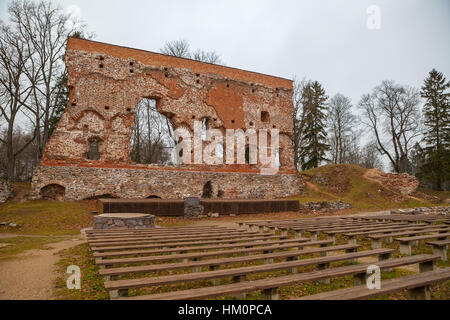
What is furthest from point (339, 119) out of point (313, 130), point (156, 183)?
point (156, 183)

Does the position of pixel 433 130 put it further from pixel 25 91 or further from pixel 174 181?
pixel 25 91

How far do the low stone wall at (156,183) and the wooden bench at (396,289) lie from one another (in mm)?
15567

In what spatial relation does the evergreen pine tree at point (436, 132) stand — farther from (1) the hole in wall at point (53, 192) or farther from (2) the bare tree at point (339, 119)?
(1) the hole in wall at point (53, 192)

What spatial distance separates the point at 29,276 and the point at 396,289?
5.48 meters

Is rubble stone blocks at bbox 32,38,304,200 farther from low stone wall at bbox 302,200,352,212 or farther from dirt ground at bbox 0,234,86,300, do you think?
dirt ground at bbox 0,234,86,300

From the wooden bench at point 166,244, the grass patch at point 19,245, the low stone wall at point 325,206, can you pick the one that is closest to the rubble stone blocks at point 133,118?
the low stone wall at point 325,206

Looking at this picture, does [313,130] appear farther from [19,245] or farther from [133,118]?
[19,245]

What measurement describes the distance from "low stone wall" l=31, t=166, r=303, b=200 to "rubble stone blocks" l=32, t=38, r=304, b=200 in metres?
0.05

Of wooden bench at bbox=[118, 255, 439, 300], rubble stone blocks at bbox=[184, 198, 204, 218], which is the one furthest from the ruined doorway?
wooden bench at bbox=[118, 255, 439, 300]

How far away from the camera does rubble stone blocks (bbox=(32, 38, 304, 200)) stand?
16.3 metres

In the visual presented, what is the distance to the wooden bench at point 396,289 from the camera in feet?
8.64

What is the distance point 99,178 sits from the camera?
1647cm

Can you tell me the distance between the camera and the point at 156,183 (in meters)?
17.8

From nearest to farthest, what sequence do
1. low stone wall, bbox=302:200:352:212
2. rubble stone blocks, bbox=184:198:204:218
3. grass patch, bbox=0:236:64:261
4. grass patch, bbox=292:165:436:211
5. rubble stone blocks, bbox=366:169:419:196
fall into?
grass patch, bbox=0:236:64:261
rubble stone blocks, bbox=184:198:204:218
low stone wall, bbox=302:200:352:212
grass patch, bbox=292:165:436:211
rubble stone blocks, bbox=366:169:419:196
